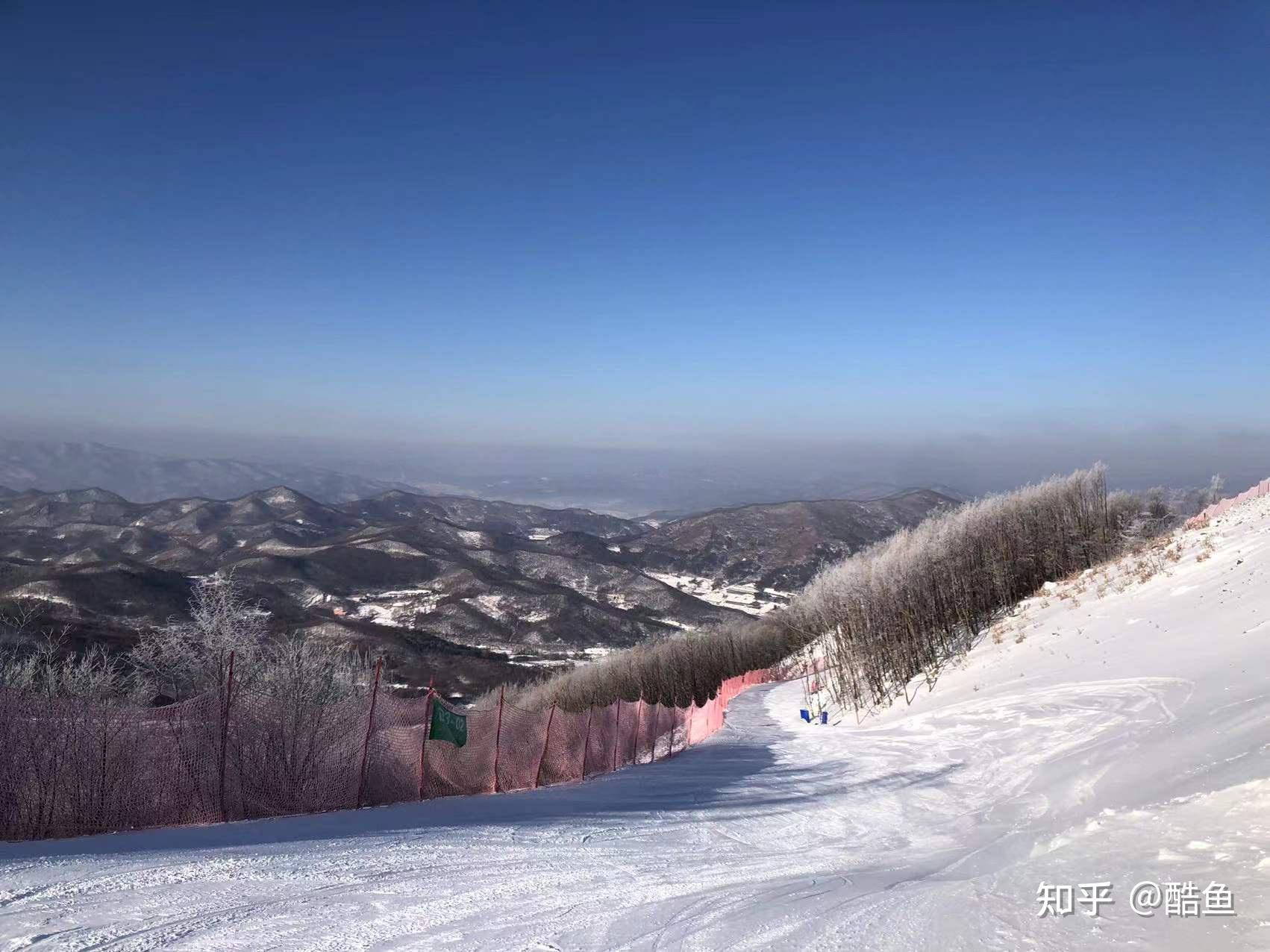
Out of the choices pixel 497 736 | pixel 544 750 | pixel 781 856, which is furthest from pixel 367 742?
pixel 781 856

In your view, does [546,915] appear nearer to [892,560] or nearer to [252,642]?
[892,560]

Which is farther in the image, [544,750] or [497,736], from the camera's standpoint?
[544,750]

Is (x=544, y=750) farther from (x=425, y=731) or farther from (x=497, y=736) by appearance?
(x=425, y=731)

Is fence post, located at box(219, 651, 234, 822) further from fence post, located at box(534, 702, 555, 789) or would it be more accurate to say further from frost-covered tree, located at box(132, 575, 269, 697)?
frost-covered tree, located at box(132, 575, 269, 697)

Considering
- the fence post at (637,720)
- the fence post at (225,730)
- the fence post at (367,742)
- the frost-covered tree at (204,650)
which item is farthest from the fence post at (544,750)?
the frost-covered tree at (204,650)

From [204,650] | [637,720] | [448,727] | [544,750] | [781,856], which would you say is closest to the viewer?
[781,856]

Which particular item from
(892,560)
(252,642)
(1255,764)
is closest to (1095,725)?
(1255,764)

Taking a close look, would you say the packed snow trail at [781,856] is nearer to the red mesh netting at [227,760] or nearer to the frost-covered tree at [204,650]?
the red mesh netting at [227,760]
